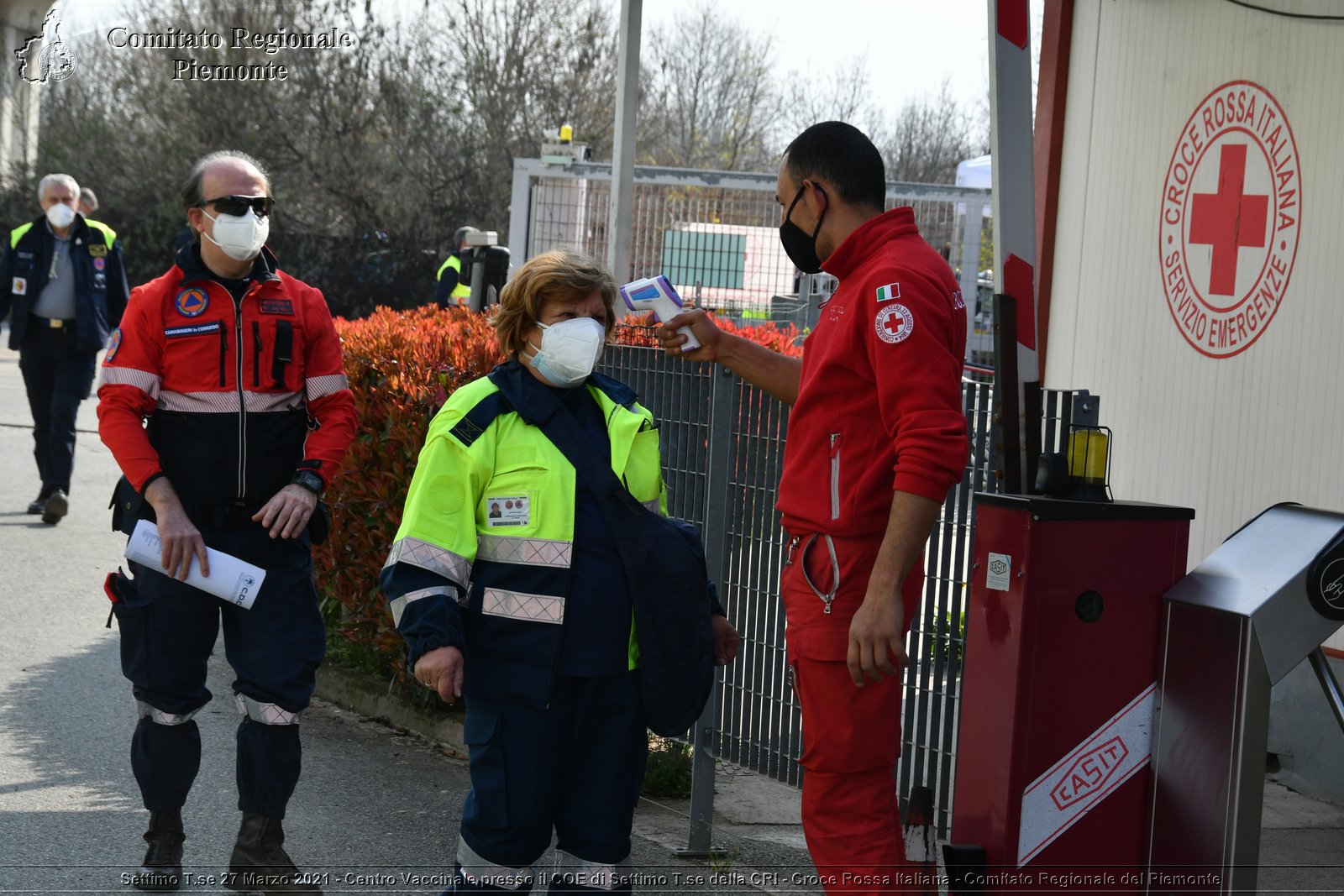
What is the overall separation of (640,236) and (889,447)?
12751 millimetres

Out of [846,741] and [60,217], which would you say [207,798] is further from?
[60,217]

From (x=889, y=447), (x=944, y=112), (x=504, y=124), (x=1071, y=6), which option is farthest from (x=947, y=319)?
(x=944, y=112)

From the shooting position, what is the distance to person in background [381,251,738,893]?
3.17m

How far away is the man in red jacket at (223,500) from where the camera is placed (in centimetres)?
405

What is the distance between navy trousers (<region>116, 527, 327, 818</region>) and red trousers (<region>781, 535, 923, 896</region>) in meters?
1.57

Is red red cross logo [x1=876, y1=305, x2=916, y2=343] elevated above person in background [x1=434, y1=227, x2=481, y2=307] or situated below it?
below

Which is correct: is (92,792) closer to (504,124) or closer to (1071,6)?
(1071,6)

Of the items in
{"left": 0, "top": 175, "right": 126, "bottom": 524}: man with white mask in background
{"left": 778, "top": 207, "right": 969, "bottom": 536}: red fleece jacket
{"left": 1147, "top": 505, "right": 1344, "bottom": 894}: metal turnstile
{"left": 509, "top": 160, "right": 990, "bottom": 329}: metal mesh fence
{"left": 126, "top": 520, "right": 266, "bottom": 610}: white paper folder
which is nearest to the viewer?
{"left": 778, "top": 207, "right": 969, "bottom": 536}: red fleece jacket

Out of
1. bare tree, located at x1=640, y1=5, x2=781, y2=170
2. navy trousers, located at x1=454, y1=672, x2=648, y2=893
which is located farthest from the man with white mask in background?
bare tree, located at x1=640, y1=5, x2=781, y2=170

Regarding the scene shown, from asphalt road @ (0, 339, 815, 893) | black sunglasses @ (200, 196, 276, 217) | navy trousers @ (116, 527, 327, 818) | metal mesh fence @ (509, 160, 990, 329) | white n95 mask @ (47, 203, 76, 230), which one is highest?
metal mesh fence @ (509, 160, 990, 329)

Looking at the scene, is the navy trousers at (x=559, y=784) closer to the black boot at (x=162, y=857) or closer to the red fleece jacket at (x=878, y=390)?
the red fleece jacket at (x=878, y=390)

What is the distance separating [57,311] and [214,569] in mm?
6392

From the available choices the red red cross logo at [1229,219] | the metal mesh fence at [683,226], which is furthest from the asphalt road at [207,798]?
the metal mesh fence at [683,226]
